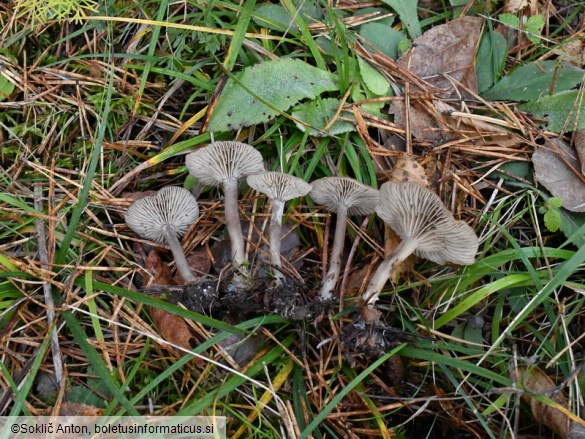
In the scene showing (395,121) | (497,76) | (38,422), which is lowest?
(38,422)

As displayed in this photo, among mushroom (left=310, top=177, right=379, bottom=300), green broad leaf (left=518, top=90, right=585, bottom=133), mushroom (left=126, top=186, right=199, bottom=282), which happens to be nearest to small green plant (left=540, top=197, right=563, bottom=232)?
green broad leaf (left=518, top=90, right=585, bottom=133)

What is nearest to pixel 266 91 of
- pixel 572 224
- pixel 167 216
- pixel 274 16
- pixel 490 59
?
pixel 274 16

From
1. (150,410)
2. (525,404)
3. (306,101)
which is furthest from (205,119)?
(525,404)

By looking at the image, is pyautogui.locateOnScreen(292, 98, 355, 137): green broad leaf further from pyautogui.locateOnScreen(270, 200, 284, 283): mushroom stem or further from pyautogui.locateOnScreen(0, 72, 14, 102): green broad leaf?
pyautogui.locateOnScreen(0, 72, 14, 102): green broad leaf

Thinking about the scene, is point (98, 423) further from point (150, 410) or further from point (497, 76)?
point (497, 76)

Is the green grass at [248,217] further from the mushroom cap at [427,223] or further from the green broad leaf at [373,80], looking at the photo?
the mushroom cap at [427,223]

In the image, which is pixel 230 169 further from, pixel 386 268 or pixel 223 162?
pixel 386 268
